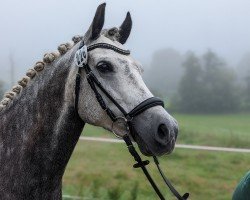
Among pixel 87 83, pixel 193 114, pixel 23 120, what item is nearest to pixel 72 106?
pixel 87 83

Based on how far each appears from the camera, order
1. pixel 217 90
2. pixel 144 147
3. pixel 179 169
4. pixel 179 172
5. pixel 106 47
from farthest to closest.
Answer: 1. pixel 217 90
2. pixel 179 169
3. pixel 179 172
4. pixel 106 47
5. pixel 144 147

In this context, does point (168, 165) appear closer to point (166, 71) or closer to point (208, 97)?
point (208, 97)

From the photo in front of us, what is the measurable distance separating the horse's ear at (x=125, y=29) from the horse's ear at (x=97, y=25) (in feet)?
0.82

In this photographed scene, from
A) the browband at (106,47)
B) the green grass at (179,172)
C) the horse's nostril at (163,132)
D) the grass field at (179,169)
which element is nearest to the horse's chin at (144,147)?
the horse's nostril at (163,132)

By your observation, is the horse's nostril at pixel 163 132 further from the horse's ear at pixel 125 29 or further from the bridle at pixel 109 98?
the horse's ear at pixel 125 29

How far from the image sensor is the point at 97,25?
2.83 meters

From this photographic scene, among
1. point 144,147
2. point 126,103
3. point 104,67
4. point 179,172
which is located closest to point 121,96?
point 126,103

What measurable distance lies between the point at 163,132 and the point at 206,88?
129 ft

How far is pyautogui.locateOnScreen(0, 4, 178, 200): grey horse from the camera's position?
2746 mm

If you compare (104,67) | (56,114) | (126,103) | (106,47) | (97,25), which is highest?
(97,25)

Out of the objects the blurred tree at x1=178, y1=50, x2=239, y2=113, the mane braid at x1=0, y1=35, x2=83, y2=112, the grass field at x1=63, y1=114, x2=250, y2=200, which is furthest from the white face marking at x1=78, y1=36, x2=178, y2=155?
the blurred tree at x1=178, y1=50, x2=239, y2=113

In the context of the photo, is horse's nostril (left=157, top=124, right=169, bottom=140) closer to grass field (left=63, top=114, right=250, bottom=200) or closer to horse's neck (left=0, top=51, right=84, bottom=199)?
horse's neck (left=0, top=51, right=84, bottom=199)

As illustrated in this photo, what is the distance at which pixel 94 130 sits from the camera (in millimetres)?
22812

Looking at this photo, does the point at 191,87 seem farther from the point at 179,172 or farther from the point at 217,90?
the point at 179,172
